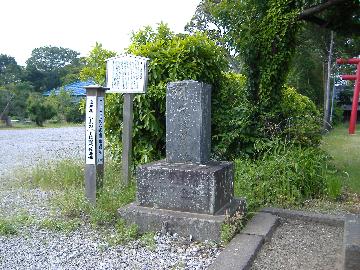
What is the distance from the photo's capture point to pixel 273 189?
5.69 m

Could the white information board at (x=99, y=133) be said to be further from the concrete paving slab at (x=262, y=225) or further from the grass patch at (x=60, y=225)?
the concrete paving slab at (x=262, y=225)

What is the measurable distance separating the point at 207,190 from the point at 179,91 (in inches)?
47.2

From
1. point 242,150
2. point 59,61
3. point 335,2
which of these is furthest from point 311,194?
point 59,61

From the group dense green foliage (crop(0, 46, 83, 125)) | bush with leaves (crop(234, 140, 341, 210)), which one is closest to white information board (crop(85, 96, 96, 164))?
bush with leaves (crop(234, 140, 341, 210))

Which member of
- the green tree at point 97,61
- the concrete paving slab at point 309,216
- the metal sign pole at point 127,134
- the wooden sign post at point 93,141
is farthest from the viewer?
the green tree at point 97,61

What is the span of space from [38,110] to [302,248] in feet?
86.2

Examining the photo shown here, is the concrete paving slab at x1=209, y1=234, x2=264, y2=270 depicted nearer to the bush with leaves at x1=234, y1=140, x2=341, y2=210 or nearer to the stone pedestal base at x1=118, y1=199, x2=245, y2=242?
the stone pedestal base at x1=118, y1=199, x2=245, y2=242

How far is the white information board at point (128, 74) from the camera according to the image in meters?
5.61

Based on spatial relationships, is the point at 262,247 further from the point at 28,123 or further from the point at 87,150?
the point at 28,123

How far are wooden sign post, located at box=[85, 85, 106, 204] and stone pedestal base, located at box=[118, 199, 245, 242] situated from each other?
0.77 m

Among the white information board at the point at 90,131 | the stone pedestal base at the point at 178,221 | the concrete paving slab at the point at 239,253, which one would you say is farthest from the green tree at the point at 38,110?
the concrete paving slab at the point at 239,253

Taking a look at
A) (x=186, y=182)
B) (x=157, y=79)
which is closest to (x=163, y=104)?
(x=157, y=79)

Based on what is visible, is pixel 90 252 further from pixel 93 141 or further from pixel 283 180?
pixel 283 180

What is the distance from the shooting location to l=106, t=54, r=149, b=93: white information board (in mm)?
5605
